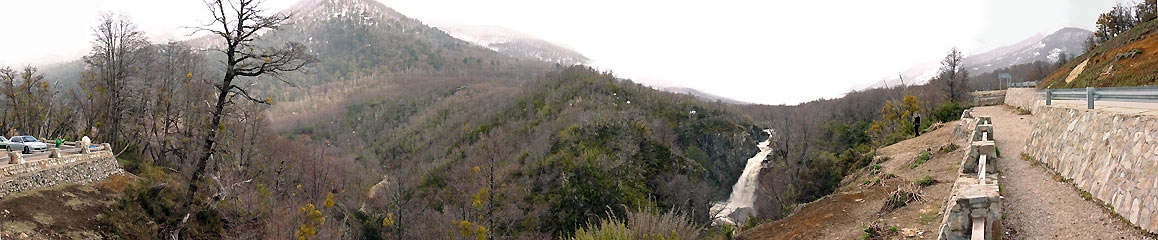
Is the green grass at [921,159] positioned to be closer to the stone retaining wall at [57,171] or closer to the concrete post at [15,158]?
the stone retaining wall at [57,171]

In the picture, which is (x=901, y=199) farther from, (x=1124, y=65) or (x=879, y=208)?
(x=1124, y=65)

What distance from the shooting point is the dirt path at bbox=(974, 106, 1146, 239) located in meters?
5.78

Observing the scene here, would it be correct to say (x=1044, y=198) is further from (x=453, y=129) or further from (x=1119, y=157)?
(x=453, y=129)

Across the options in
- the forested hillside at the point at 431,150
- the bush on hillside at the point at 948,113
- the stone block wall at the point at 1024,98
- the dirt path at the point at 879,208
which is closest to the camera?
the dirt path at the point at 879,208

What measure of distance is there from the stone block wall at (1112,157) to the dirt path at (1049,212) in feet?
0.49

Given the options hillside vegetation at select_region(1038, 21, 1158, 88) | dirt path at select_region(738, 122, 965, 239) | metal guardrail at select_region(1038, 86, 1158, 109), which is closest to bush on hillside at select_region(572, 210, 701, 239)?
dirt path at select_region(738, 122, 965, 239)

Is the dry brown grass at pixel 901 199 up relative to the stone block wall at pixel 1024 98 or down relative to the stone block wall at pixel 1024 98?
down

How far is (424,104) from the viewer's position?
403 feet

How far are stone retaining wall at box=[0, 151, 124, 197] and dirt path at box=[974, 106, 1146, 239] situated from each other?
21.5 metres

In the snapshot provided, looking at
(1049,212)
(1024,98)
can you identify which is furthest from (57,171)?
(1024,98)

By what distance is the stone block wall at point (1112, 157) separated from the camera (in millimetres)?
5320

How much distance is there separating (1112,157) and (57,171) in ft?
80.6

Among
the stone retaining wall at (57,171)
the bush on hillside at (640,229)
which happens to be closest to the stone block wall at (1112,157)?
the bush on hillside at (640,229)

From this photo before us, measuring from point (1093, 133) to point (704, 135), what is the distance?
207 feet
